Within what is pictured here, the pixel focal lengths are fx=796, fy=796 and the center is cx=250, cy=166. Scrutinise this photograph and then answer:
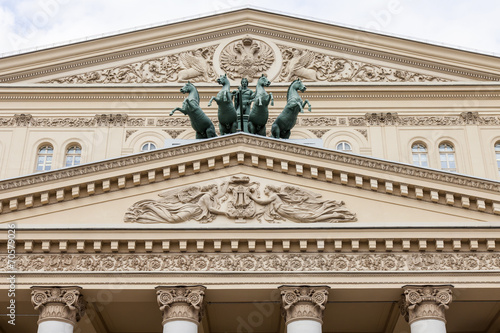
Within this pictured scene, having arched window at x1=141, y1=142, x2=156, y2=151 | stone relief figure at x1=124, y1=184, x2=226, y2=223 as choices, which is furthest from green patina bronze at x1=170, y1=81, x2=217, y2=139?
arched window at x1=141, y1=142, x2=156, y2=151

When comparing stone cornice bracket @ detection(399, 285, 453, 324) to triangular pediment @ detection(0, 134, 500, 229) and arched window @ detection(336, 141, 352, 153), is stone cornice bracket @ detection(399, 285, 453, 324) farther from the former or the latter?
arched window @ detection(336, 141, 352, 153)

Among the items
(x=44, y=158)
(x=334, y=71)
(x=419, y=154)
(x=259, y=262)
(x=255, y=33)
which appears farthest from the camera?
(x=255, y=33)

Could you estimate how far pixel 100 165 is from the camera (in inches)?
750

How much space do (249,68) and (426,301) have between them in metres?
15.2

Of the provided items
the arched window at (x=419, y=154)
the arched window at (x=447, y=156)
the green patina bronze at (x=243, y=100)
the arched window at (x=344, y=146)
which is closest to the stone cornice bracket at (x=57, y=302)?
the green patina bronze at (x=243, y=100)

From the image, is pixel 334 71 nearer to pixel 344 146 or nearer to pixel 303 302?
pixel 344 146

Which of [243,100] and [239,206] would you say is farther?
[243,100]

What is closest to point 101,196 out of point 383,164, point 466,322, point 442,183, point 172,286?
point 172,286

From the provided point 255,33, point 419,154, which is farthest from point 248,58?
point 419,154

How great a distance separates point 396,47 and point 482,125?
4.48 m

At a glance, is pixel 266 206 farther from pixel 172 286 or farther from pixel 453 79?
pixel 453 79

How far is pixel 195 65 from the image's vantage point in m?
30.9

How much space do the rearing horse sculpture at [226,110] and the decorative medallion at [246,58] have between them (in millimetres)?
7834

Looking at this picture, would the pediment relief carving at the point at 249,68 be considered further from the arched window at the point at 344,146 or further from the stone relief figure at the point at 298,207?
the stone relief figure at the point at 298,207
